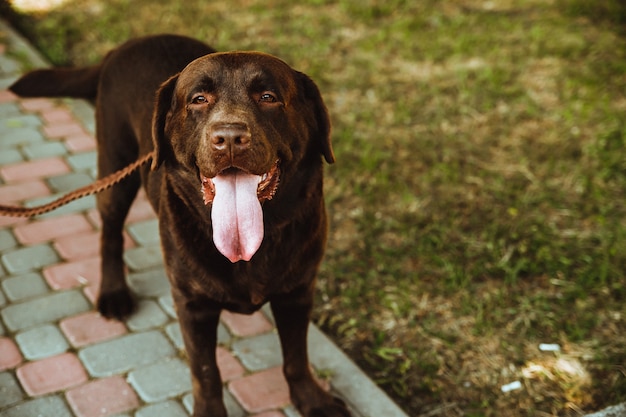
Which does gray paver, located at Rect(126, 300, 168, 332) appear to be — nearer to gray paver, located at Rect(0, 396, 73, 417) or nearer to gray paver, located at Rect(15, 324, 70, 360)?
gray paver, located at Rect(15, 324, 70, 360)

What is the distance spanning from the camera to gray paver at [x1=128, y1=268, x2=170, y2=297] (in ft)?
12.0

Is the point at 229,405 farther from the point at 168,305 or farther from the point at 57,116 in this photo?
the point at 57,116

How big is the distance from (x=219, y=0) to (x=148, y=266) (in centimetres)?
407

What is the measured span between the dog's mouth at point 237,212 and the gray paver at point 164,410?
0.92 meters

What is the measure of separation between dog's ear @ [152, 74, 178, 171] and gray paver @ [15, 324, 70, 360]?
1.21 meters

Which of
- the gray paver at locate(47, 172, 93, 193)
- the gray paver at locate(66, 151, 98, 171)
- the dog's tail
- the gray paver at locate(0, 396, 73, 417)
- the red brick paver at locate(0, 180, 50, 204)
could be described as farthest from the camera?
the gray paver at locate(66, 151, 98, 171)

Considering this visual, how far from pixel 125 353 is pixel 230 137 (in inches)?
58.4

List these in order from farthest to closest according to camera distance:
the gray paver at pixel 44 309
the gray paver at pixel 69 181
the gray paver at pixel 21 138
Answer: the gray paver at pixel 21 138, the gray paver at pixel 69 181, the gray paver at pixel 44 309

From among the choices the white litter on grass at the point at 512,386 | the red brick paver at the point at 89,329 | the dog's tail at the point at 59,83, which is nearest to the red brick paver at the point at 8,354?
the red brick paver at the point at 89,329

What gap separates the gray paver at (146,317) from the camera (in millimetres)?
3428

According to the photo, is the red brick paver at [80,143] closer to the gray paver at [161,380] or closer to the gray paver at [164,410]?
the gray paver at [161,380]

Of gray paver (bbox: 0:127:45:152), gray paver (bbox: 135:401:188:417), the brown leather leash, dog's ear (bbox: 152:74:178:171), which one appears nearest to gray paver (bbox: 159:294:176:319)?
gray paver (bbox: 135:401:188:417)

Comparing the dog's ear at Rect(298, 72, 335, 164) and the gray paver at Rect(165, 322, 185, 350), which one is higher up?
the dog's ear at Rect(298, 72, 335, 164)

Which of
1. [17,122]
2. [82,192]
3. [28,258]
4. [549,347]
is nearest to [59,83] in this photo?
[82,192]
